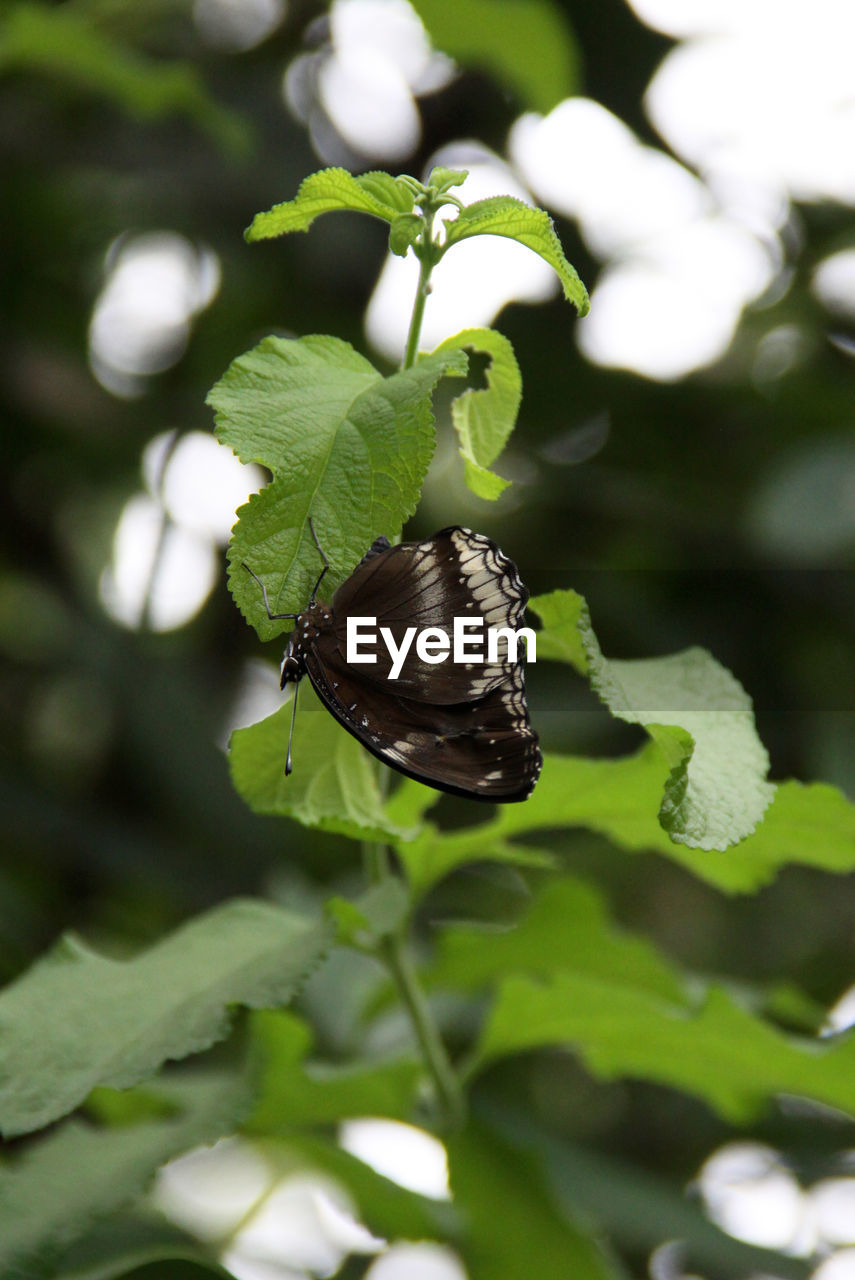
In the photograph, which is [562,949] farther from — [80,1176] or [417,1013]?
[80,1176]

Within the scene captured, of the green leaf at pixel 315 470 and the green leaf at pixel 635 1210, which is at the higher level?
the green leaf at pixel 315 470

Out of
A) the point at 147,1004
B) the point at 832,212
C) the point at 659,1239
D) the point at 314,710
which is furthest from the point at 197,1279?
the point at 832,212

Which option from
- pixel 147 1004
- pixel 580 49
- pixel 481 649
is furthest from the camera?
pixel 580 49

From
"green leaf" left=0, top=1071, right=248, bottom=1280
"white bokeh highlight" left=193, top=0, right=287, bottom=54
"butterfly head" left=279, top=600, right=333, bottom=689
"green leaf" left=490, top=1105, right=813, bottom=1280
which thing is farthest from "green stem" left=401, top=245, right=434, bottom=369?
"white bokeh highlight" left=193, top=0, right=287, bottom=54

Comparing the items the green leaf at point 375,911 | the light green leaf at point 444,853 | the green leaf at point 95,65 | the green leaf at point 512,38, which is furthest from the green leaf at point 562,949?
the green leaf at point 95,65

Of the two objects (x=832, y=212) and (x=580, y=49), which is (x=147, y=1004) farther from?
(x=832, y=212)

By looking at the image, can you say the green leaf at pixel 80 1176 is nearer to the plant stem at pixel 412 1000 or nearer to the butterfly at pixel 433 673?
the plant stem at pixel 412 1000

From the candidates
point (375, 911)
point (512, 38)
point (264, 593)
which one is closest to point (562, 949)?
point (375, 911)
